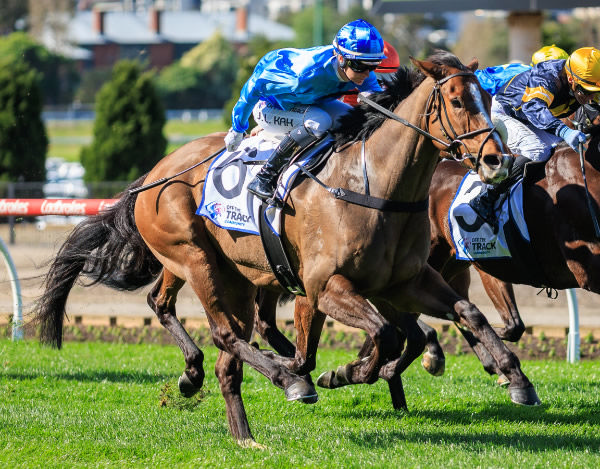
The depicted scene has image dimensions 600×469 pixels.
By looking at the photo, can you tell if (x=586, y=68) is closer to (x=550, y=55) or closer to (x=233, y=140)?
(x=550, y=55)

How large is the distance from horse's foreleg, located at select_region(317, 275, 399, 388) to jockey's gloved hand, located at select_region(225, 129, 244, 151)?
1123mm

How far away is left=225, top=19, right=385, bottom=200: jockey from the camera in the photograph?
15.7ft

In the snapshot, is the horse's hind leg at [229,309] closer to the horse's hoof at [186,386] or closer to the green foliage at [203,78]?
the horse's hoof at [186,386]

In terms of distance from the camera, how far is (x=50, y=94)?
67875mm

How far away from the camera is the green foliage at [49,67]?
57.4 metres

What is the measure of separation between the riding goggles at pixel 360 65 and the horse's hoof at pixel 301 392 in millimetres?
1599

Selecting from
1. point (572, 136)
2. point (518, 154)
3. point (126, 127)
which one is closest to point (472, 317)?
point (572, 136)

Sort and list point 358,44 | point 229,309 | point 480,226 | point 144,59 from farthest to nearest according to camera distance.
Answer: point 144,59
point 480,226
point 229,309
point 358,44

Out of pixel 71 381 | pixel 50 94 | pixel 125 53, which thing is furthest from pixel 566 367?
pixel 125 53

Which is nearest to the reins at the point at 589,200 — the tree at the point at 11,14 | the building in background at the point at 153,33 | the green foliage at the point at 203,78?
the green foliage at the point at 203,78

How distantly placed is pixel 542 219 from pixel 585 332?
257 centimetres

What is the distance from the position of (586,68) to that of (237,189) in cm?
214

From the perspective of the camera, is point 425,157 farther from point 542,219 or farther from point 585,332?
point 585,332

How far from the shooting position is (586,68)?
549cm
